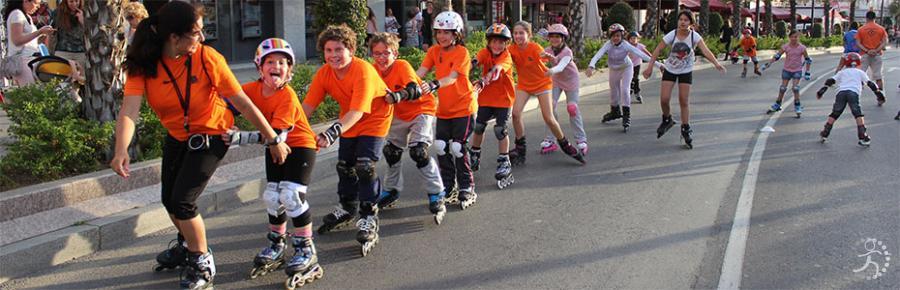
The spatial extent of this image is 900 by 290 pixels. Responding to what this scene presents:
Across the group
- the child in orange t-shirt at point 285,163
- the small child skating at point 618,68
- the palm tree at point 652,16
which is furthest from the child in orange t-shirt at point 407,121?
the palm tree at point 652,16

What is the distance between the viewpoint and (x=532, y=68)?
789 centimetres

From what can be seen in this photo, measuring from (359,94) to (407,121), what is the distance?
105cm

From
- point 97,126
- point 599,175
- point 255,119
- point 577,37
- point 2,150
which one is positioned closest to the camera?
point 255,119

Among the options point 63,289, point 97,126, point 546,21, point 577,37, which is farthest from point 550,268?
point 546,21

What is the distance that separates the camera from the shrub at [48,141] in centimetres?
605

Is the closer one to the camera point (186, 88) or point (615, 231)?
point (186, 88)

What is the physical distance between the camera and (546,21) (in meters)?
33.6

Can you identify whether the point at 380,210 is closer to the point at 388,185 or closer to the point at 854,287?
the point at 388,185

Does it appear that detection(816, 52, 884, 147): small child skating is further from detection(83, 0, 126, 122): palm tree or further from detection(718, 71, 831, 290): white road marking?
detection(83, 0, 126, 122): palm tree

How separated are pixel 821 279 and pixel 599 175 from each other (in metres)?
3.21

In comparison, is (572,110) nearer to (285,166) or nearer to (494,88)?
(494,88)

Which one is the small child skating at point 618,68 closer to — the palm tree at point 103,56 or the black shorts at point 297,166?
the palm tree at point 103,56

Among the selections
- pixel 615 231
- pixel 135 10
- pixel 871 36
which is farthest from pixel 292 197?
pixel 871 36

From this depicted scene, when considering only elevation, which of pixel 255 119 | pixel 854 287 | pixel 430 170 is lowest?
pixel 854 287
